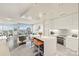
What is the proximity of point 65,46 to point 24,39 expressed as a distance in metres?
2.71

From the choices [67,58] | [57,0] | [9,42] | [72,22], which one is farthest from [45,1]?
[9,42]

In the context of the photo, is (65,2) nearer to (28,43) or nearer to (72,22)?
(72,22)

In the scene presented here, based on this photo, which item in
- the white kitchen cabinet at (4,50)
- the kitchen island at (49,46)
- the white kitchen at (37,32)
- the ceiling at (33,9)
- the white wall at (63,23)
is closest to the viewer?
the ceiling at (33,9)

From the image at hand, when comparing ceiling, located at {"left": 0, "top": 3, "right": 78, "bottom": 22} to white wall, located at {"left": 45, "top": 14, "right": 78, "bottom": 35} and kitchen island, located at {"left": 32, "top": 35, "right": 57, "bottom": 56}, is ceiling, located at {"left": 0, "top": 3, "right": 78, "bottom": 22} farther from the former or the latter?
kitchen island, located at {"left": 32, "top": 35, "right": 57, "bottom": 56}

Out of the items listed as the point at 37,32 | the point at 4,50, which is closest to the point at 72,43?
the point at 37,32

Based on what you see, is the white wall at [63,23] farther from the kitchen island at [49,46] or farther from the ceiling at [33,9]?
the kitchen island at [49,46]

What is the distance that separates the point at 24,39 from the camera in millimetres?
6371

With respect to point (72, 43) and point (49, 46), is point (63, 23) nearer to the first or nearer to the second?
point (72, 43)

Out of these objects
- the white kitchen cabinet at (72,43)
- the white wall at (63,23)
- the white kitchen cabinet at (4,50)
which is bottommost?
the white kitchen cabinet at (4,50)

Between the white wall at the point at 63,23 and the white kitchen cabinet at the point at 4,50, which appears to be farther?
the white wall at the point at 63,23

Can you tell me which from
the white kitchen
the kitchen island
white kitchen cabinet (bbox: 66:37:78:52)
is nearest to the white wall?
the white kitchen

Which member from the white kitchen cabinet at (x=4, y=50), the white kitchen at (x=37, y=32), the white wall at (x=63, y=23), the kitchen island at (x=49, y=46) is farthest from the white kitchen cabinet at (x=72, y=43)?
the white kitchen cabinet at (x=4, y=50)

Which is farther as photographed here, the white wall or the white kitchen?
the white wall

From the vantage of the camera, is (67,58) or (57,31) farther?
(57,31)
